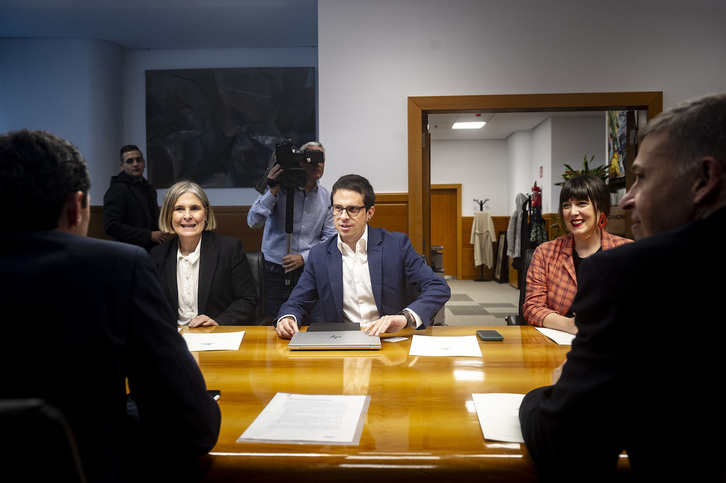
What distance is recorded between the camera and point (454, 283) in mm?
10008

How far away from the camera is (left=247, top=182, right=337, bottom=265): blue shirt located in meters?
3.21

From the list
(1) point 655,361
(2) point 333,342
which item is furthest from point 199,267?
(1) point 655,361

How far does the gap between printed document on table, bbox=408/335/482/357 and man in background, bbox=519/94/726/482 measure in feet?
2.62

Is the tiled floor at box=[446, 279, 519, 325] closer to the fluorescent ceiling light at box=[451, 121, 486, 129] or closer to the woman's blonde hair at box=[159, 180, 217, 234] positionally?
the fluorescent ceiling light at box=[451, 121, 486, 129]

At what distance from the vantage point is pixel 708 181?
778 mm

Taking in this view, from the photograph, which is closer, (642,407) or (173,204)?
(642,407)

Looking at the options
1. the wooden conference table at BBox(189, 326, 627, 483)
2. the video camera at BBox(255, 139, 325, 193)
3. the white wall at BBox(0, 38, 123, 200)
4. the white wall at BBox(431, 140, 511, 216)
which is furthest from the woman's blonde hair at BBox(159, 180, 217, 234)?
the white wall at BBox(431, 140, 511, 216)

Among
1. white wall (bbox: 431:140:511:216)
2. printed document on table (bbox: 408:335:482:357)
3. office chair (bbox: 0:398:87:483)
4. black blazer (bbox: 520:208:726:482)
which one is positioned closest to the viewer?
office chair (bbox: 0:398:87:483)

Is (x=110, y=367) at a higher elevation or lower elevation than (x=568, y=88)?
lower

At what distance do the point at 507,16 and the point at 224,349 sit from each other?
3604mm

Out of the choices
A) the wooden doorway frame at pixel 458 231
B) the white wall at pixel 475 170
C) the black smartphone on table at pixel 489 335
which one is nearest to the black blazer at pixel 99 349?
the black smartphone on table at pixel 489 335

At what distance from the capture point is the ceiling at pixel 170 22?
4.31m

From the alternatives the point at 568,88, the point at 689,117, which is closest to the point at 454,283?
the point at 568,88

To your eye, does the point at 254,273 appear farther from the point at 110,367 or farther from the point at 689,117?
the point at 689,117
